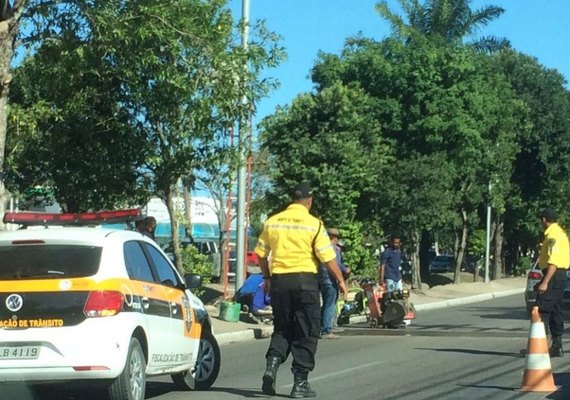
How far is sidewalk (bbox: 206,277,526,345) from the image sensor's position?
1769 centimetres

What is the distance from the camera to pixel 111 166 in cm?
1833

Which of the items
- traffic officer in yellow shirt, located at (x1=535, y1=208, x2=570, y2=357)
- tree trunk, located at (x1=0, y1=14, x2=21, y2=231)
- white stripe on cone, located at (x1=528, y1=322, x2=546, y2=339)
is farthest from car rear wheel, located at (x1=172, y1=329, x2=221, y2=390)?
tree trunk, located at (x1=0, y1=14, x2=21, y2=231)

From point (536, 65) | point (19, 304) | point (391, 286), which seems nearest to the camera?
point (19, 304)

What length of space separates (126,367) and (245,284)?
1182 cm

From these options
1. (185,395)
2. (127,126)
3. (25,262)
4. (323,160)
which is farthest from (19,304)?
→ (323,160)

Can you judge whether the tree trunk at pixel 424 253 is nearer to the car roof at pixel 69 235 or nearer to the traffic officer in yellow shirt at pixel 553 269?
the traffic officer in yellow shirt at pixel 553 269

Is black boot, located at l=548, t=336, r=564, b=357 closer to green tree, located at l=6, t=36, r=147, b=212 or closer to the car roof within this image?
the car roof

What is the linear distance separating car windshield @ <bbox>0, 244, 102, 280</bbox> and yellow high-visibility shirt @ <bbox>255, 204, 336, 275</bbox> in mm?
1868

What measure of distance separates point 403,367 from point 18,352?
19.0ft

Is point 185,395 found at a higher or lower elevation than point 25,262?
lower

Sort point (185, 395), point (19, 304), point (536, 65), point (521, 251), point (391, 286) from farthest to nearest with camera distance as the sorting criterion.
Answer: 1. point (521, 251)
2. point (536, 65)
3. point (391, 286)
4. point (185, 395)
5. point (19, 304)

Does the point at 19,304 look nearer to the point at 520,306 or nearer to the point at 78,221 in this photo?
the point at 78,221

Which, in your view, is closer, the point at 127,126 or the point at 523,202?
the point at 127,126

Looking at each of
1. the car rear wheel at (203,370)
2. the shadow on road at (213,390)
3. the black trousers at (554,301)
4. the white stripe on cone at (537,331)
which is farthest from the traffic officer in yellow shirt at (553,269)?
the car rear wheel at (203,370)
